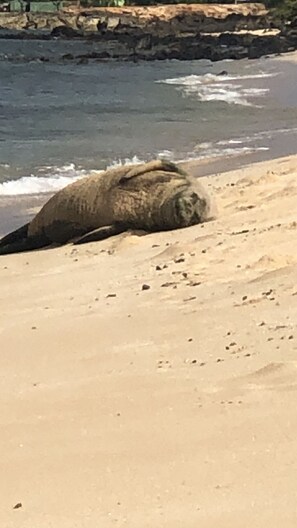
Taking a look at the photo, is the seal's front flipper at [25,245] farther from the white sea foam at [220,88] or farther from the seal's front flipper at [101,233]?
the white sea foam at [220,88]

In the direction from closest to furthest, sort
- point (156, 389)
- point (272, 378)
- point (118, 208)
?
point (272, 378) < point (156, 389) < point (118, 208)

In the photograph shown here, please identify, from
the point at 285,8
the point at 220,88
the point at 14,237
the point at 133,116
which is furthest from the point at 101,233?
the point at 285,8

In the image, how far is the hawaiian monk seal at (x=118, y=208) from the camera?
9164mm

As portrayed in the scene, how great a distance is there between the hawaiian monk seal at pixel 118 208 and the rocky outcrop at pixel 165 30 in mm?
43869

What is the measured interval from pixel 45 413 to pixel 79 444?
428mm

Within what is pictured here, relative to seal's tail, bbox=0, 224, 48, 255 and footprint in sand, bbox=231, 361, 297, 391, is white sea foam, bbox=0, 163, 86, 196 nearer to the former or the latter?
seal's tail, bbox=0, 224, 48, 255

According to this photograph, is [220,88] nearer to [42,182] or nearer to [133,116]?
[133,116]

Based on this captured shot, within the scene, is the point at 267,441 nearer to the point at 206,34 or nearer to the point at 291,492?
the point at 291,492

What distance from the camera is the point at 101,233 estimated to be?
9227 mm

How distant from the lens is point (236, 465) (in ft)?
12.0

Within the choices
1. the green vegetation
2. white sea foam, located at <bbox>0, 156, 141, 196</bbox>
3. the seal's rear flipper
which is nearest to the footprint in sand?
the seal's rear flipper

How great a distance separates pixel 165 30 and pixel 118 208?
69.9 metres

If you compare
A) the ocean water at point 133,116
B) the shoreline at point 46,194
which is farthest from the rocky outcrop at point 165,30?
the shoreline at point 46,194

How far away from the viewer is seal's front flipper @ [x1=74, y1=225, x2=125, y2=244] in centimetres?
921
